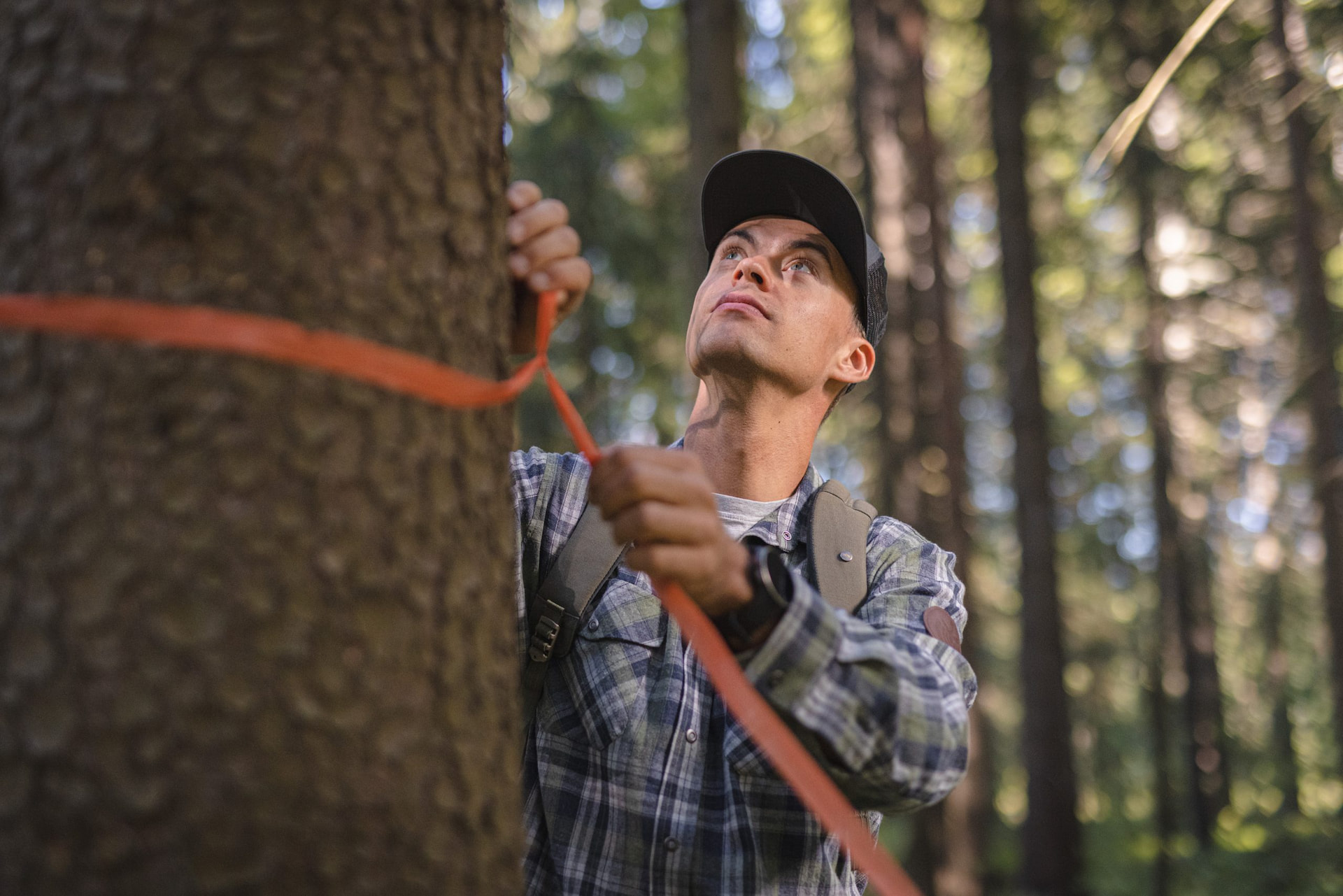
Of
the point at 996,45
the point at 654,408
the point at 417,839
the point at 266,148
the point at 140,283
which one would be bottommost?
the point at 417,839

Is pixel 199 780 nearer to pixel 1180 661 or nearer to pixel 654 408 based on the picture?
pixel 654 408

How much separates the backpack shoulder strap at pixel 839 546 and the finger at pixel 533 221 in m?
1.12

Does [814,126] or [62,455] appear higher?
[814,126]

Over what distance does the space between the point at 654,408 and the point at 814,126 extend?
518 centimetres

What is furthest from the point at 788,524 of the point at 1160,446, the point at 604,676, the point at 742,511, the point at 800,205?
the point at 1160,446

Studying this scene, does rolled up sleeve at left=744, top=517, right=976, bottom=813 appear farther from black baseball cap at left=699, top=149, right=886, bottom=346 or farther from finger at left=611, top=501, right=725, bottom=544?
black baseball cap at left=699, top=149, right=886, bottom=346

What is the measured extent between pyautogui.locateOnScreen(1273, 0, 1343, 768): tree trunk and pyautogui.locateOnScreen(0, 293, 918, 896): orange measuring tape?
32.7 ft

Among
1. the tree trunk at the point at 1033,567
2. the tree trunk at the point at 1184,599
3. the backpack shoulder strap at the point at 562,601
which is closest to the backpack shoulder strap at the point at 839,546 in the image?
the backpack shoulder strap at the point at 562,601

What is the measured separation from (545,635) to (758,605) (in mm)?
729

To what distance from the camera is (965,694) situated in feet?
7.39

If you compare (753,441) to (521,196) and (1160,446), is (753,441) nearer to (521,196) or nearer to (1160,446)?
(521,196)

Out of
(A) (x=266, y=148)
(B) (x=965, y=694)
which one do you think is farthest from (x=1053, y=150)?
(A) (x=266, y=148)

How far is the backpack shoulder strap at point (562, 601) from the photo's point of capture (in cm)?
236

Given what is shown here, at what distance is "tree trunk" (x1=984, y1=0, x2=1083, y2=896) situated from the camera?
10.6 metres
